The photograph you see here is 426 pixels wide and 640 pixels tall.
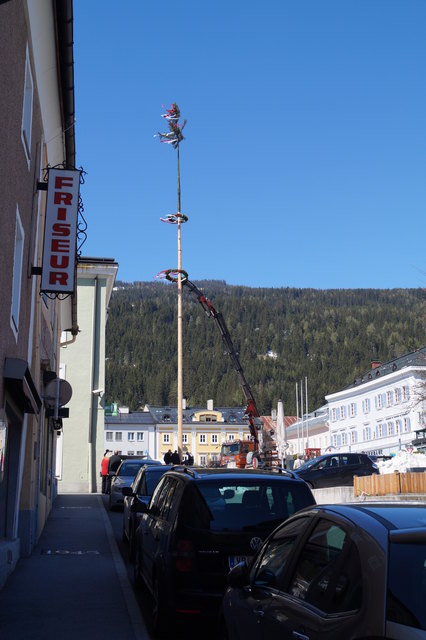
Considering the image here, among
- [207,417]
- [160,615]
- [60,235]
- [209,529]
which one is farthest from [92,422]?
[207,417]

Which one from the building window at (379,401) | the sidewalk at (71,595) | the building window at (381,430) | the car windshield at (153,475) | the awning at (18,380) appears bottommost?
the sidewalk at (71,595)

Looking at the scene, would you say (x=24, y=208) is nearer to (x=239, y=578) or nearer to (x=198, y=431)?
(x=239, y=578)

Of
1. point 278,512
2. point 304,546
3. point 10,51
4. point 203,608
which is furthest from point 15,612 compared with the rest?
point 10,51

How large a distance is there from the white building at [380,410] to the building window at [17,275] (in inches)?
1840

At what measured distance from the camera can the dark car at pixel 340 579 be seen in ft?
10.4

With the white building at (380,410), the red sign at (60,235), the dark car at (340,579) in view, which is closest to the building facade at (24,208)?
the red sign at (60,235)

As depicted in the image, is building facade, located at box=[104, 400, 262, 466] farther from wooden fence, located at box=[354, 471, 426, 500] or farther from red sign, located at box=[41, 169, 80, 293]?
red sign, located at box=[41, 169, 80, 293]

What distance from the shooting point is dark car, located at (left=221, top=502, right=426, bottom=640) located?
3.18 m

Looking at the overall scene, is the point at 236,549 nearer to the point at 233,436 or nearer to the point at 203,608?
the point at 203,608

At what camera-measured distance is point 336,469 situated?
96.2 ft

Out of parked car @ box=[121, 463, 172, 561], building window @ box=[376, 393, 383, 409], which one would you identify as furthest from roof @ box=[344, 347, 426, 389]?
parked car @ box=[121, 463, 172, 561]

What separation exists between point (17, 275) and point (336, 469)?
2041 cm

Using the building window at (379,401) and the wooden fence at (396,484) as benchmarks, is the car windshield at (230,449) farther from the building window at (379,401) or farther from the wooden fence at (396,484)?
the wooden fence at (396,484)

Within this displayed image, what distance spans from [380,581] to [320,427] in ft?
287
